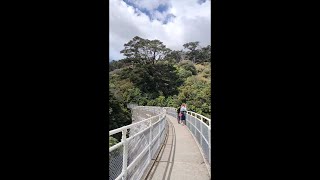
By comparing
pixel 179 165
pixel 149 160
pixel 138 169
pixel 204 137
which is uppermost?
pixel 204 137

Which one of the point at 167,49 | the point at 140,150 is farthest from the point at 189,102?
the point at 167,49

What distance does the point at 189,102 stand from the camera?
21.9 metres

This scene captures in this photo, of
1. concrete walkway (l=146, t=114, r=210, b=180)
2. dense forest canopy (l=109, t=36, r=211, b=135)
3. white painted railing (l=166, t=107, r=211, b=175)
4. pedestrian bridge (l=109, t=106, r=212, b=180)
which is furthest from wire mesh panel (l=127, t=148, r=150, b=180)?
dense forest canopy (l=109, t=36, r=211, b=135)

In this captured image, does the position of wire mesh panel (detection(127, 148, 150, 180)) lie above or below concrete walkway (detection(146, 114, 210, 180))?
above

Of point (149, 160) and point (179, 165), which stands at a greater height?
point (149, 160)

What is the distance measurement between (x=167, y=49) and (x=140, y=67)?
10257 mm

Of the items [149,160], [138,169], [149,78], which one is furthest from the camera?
[149,78]

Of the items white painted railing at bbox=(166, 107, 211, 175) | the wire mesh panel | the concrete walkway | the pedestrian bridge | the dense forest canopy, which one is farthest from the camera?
the dense forest canopy

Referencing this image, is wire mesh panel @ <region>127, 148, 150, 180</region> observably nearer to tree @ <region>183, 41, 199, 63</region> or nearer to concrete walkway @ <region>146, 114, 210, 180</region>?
concrete walkway @ <region>146, 114, 210, 180</region>

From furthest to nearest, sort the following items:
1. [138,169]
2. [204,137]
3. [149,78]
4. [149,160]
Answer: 1. [149,78]
2. [204,137]
3. [149,160]
4. [138,169]

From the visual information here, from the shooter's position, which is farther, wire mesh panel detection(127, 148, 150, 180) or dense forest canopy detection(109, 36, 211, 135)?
dense forest canopy detection(109, 36, 211, 135)

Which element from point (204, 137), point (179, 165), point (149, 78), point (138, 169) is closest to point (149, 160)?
point (179, 165)

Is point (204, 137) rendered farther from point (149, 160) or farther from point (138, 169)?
point (138, 169)
